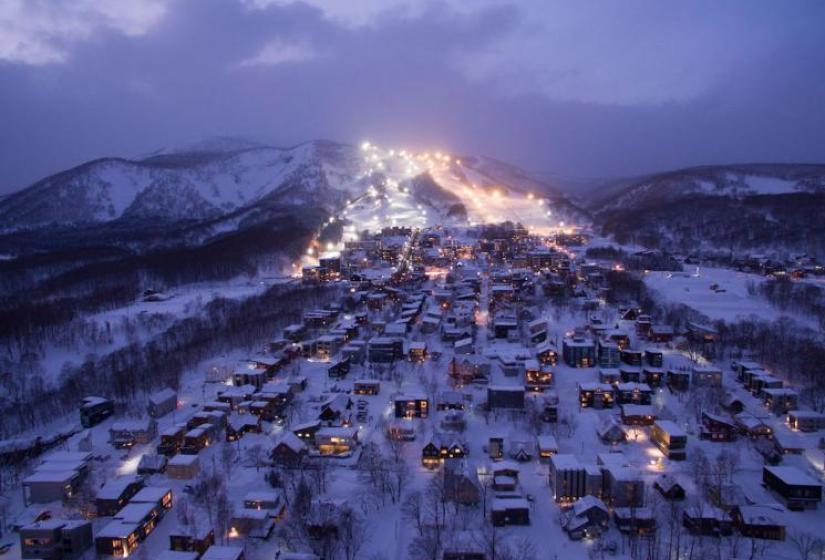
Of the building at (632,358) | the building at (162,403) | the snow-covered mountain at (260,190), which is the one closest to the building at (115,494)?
the building at (162,403)

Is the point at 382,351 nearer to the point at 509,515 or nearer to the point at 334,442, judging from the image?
the point at 334,442

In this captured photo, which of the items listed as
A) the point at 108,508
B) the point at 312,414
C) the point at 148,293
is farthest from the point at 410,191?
the point at 108,508

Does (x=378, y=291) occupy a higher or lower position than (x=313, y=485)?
higher

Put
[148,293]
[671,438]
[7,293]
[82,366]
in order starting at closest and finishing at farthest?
[671,438] → [82,366] → [148,293] → [7,293]

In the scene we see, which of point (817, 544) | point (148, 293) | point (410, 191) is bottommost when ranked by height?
point (817, 544)

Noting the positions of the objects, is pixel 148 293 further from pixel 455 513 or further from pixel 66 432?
pixel 455 513

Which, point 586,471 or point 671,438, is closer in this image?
point 586,471

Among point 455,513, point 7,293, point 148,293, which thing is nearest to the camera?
point 455,513

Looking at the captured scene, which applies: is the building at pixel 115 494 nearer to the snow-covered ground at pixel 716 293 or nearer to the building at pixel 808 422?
the building at pixel 808 422
